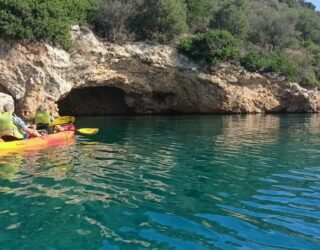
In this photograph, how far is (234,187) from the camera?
912cm

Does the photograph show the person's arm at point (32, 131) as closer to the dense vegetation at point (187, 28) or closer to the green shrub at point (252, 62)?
the dense vegetation at point (187, 28)

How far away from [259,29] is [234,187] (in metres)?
29.7

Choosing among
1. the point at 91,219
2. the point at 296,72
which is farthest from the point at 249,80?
the point at 91,219

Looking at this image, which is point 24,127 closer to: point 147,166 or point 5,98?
point 147,166

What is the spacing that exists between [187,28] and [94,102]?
8230 mm

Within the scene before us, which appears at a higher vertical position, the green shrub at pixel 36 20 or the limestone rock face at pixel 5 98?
the green shrub at pixel 36 20

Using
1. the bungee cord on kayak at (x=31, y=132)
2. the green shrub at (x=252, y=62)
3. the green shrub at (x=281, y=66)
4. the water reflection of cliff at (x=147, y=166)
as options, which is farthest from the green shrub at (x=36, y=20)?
the green shrub at (x=281, y=66)

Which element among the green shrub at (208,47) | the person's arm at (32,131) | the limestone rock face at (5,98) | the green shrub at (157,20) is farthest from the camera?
the green shrub at (208,47)

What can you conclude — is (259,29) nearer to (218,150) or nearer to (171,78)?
(171,78)

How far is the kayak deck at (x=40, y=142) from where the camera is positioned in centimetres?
1292

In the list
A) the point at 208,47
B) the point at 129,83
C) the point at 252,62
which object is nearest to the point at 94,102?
the point at 129,83

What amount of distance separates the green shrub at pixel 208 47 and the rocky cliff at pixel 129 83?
25.2 inches

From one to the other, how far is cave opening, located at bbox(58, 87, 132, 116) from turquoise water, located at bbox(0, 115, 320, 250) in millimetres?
16610

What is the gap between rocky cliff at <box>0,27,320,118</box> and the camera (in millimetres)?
21531
